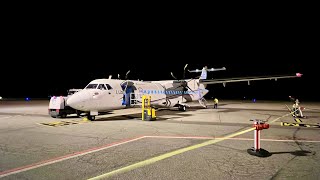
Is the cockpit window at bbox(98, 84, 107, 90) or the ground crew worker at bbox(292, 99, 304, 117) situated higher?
the cockpit window at bbox(98, 84, 107, 90)

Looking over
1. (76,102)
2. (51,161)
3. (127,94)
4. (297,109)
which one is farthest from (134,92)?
(51,161)

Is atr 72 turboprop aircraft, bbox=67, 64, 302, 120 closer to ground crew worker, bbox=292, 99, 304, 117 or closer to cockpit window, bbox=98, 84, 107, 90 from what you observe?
cockpit window, bbox=98, 84, 107, 90

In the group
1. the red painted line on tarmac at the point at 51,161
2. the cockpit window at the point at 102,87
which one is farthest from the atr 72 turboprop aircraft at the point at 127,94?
the red painted line on tarmac at the point at 51,161

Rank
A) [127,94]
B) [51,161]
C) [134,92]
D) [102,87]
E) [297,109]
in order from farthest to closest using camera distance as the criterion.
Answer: [134,92], [297,109], [127,94], [102,87], [51,161]

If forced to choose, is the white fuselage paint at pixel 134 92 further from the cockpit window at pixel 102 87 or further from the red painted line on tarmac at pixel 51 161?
the red painted line on tarmac at pixel 51 161

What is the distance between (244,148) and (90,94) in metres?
9.29

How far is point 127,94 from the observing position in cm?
1688

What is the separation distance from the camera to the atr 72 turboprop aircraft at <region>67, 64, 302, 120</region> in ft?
46.4

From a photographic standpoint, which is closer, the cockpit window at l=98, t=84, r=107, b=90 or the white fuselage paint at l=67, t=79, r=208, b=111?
the white fuselage paint at l=67, t=79, r=208, b=111

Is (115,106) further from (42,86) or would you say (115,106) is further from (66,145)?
(42,86)

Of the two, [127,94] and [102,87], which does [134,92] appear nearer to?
[127,94]

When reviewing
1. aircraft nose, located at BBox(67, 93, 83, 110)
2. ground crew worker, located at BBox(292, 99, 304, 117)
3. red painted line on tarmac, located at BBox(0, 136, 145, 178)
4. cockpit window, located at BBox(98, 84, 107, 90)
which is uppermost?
cockpit window, located at BBox(98, 84, 107, 90)

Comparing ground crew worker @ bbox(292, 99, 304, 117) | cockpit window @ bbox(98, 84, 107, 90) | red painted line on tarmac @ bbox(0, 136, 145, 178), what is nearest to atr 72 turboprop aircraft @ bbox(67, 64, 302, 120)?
cockpit window @ bbox(98, 84, 107, 90)

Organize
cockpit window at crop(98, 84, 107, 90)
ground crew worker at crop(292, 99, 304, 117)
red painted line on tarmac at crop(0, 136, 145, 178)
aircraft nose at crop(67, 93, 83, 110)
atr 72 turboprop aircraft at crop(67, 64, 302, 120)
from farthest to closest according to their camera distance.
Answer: ground crew worker at crop(292, 99, 304, 117) < cockpit window at crop(98, 84, 107, 90) < atr 72 turboprop aircraft at crop(67, 64, 302, 120) < aircraft nose at crop(67, 93, 83, 110) < red painted line on tarmac at crop(0, 136, 145, 178)
